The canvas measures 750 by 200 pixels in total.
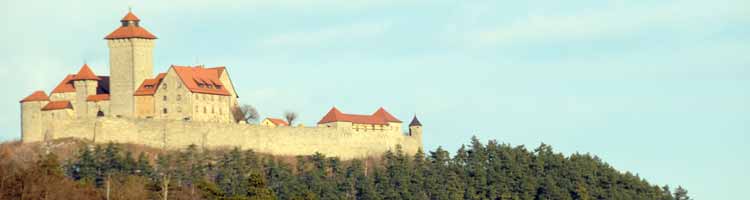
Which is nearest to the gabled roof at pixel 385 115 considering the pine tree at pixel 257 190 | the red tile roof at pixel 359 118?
the red tile roof at pixel 359 118

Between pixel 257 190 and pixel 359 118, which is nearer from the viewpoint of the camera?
pixel 257 190

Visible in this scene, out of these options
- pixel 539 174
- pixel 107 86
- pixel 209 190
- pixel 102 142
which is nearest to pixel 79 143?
pixel 102 142

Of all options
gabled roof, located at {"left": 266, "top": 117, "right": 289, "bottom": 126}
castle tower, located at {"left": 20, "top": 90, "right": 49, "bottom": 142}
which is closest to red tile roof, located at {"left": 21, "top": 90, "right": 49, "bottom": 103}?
castle tower, located at {"left": 20, "top": 90, "right": 49, "bottom": 142}

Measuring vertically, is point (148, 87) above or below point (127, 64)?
below

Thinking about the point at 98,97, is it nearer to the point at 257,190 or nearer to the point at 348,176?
the point at 348,176

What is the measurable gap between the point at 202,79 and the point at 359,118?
31.1 ft

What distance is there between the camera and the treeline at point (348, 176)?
265 ft

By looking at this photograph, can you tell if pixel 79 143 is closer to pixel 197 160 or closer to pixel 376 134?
pixel 197 160

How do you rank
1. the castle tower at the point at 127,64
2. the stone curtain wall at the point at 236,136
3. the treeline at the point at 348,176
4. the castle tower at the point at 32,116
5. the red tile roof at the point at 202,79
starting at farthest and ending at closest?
the red tile roof at the point at 202,79
the castle tower at the point at 127,64
the castle tower at the point at 32,116
the stone curtain wall at the point at 236,136
the treeline at the point at 348,176

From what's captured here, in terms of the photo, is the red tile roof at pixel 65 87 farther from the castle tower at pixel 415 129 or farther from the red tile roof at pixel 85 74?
the castle tower at pixel 415 129

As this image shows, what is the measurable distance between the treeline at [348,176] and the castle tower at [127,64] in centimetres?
414

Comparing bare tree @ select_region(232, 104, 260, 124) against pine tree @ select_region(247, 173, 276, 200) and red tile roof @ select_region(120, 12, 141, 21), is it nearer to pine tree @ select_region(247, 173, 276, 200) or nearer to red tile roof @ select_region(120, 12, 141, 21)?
red tile roof @ select_region(120, 12, 141, 21)

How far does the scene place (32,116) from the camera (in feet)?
306

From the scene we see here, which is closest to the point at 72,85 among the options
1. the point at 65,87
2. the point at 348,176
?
the point at 65,87
